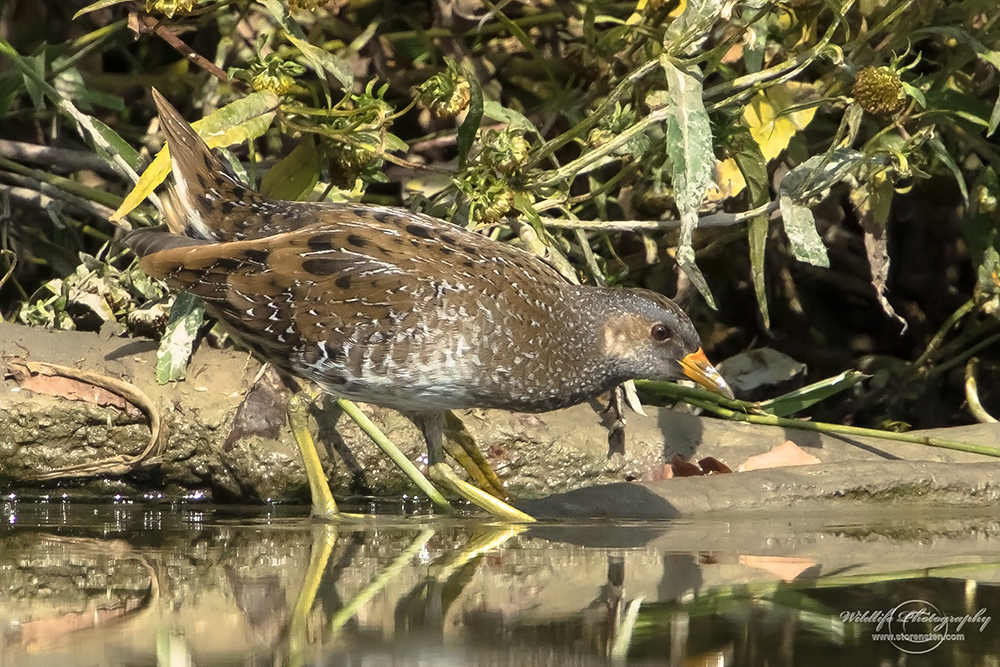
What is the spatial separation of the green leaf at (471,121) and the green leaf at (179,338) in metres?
0.98

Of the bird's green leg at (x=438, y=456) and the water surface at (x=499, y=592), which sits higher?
the bird's green leg at (x=438, y=456)

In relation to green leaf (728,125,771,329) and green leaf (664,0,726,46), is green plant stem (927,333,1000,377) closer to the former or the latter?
green leaf (728,125,771,329)

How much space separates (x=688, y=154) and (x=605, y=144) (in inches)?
19.3

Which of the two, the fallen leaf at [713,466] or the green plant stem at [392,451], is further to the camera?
the fallen leaf at [713,466]

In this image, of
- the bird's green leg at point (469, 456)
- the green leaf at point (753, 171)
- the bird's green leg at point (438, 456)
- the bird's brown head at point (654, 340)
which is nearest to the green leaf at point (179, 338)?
the bird's green leg at point (438, 456)

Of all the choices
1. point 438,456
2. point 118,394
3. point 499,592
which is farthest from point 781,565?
point 118,394

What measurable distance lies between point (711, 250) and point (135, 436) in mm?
2126

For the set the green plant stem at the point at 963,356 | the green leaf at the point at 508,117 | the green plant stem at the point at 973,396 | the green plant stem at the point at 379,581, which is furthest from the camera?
the green plant stem at the point at 963,356

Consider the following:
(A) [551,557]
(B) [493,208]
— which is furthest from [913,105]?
(A) [551,557]

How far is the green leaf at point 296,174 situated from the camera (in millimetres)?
4477

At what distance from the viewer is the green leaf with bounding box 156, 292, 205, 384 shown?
14.4 ft

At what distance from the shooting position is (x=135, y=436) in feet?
14.4

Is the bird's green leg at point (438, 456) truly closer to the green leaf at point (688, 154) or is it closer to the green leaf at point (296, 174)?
the green leaf at point (296, 174)

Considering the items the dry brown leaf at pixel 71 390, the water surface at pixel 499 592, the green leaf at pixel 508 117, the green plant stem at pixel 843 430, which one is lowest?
the water surface at pixel 499 592
